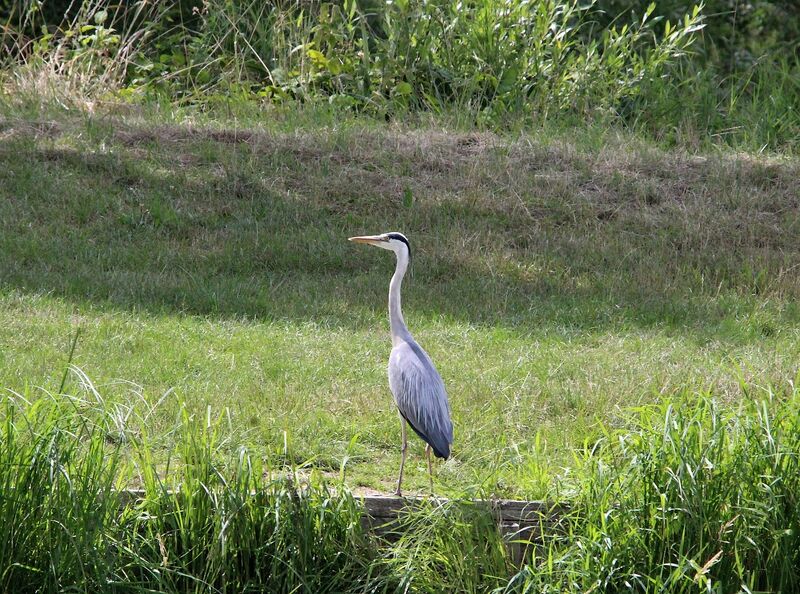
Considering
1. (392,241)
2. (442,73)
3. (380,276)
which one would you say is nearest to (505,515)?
(392,241)

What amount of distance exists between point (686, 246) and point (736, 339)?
2.09 metres

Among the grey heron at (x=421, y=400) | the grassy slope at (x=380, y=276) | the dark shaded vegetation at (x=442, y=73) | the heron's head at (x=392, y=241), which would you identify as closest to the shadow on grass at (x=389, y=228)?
the grassy slope at (x=380, y=276)

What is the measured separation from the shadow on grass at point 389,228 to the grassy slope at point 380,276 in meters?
0.03

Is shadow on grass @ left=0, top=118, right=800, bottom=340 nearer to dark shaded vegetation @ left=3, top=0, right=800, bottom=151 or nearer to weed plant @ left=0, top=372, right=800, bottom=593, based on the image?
dark shaded vegetation @ left=3, top=0, right=800, bottom=151

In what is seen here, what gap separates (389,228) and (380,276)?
3.13 feet

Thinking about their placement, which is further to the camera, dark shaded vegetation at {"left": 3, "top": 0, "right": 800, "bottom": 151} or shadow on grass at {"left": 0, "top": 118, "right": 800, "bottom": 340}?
dark shaded vegetation at {"left": 3, "top": 0, "right": 800, "bottom": 151}

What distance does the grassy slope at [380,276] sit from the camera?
6.89m

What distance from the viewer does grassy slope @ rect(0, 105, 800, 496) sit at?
6.89 meters

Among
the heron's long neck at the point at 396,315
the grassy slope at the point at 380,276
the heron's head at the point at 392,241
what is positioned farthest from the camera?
the grassy slope at the point at 380,276

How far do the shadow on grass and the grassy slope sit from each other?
→ 3 cm

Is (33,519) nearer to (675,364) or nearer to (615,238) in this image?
Result: (675,364)

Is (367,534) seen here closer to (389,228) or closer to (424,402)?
(424,402)

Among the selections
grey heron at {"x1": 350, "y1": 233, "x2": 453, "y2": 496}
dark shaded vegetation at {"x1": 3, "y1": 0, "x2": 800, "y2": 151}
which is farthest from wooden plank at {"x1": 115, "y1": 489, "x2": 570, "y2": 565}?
dark shaded vegetation at {"x1": 3, "y1": 0, "x2": 800, "y2": 151}

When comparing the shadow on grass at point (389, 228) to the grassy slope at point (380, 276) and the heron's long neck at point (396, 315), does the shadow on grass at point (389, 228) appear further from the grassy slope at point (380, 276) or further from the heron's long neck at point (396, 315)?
the heron's long neck at point (396, 315)
